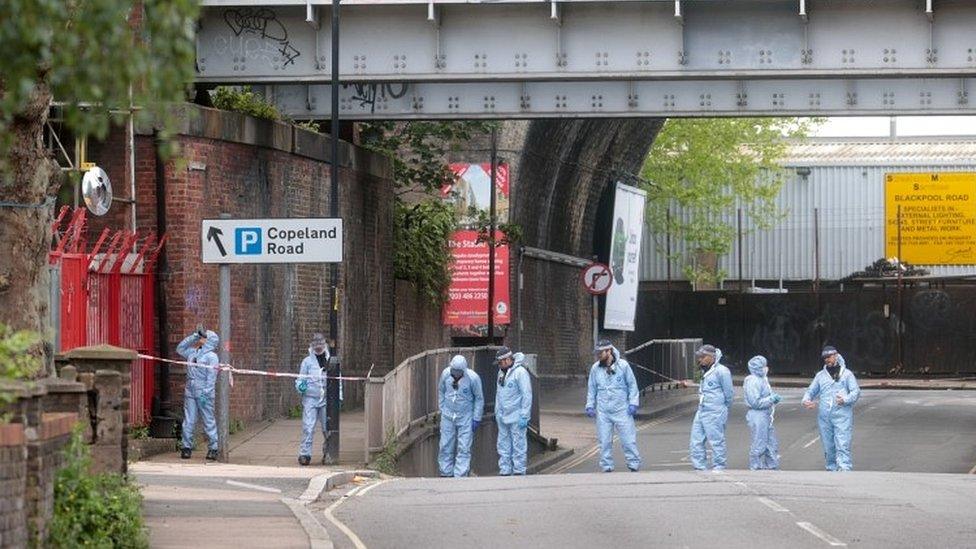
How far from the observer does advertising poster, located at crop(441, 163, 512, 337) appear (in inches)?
1532


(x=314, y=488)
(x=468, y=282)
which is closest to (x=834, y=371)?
(x=314, y=488)

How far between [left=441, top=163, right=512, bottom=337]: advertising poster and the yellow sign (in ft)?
85.6

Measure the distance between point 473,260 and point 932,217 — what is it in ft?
95.1

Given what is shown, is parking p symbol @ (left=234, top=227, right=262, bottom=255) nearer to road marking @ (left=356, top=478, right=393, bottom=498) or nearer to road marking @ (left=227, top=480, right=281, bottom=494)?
road marking @ (left=356, top=478, right=393, bottom=498)

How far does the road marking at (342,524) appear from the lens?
14.1 m

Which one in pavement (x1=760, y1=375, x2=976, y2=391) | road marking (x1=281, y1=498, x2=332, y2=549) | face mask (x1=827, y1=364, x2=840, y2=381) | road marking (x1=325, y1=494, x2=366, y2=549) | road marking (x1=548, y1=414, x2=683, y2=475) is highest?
face mask (x1=827, y1=364, x2=840, y2=381)

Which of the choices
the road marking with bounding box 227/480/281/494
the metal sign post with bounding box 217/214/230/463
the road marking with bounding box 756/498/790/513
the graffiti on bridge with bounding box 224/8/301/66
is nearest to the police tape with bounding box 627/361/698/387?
the graffiti on bridge with bounding box 224/8/301/66

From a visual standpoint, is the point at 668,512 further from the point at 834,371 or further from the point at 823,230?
the point at 823,230

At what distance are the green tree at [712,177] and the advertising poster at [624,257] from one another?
10.5 m

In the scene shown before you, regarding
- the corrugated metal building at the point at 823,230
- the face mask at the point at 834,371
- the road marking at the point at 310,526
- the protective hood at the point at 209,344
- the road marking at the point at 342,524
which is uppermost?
the corrugated metal building at the point at 823,230

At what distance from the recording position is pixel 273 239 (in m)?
21.2

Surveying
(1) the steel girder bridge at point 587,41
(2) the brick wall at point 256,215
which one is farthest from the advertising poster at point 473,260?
(1) the steel girder bridge at point 587,41

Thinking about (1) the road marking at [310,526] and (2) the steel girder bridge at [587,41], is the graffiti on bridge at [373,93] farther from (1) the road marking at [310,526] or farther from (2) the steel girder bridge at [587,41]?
(1) the road marking at [310,526]

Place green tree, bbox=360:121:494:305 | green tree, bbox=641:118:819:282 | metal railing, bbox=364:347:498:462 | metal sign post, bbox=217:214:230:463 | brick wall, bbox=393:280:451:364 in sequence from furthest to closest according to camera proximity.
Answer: green tree, bbox=641:118:819:282 → green tree, bbox=360:121:494:305 → brick wall, bbox=393:280:451:364 → metal railing, bbox=364:347:498:462 → metal sign post, bbox=217:214:230:463
